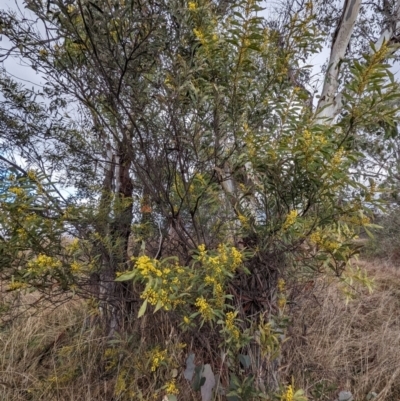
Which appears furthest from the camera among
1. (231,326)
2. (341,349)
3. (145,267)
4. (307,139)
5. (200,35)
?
(341,349)

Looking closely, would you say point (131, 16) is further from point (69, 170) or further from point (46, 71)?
point (69, 170)

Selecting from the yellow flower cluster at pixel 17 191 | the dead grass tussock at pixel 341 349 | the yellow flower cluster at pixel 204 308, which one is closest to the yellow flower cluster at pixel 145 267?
the yellow flower cluster at pixel 204 308

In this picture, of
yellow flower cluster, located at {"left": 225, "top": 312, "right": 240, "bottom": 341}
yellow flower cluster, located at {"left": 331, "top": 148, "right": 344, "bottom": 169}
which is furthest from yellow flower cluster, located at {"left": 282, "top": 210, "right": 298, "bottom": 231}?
yellow flower cluster, located at {"left": 225, "top": 312, "right": 240, "bottom": 341}

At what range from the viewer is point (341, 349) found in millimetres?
2549

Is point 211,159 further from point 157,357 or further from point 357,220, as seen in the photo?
point 157,357

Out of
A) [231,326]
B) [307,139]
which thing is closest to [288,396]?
[231,326]

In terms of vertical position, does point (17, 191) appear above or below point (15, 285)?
above

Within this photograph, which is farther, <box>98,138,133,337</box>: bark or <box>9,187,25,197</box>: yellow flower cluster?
<box>98,138,133,337</box>: bark

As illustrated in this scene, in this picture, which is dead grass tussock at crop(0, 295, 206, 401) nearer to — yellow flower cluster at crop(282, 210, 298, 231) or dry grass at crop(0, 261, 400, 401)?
dry grass at crop(0, 261, 400, 401)

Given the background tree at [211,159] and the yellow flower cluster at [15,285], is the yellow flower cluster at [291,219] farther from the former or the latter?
the yellow flower cluster at [15,285]

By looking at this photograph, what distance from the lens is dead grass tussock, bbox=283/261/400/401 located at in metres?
2.09

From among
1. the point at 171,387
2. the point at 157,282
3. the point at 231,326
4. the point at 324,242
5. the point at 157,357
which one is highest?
the point at 324,242

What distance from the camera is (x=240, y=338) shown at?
62.1 inches

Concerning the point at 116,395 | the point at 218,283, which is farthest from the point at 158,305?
the point at 116,395
